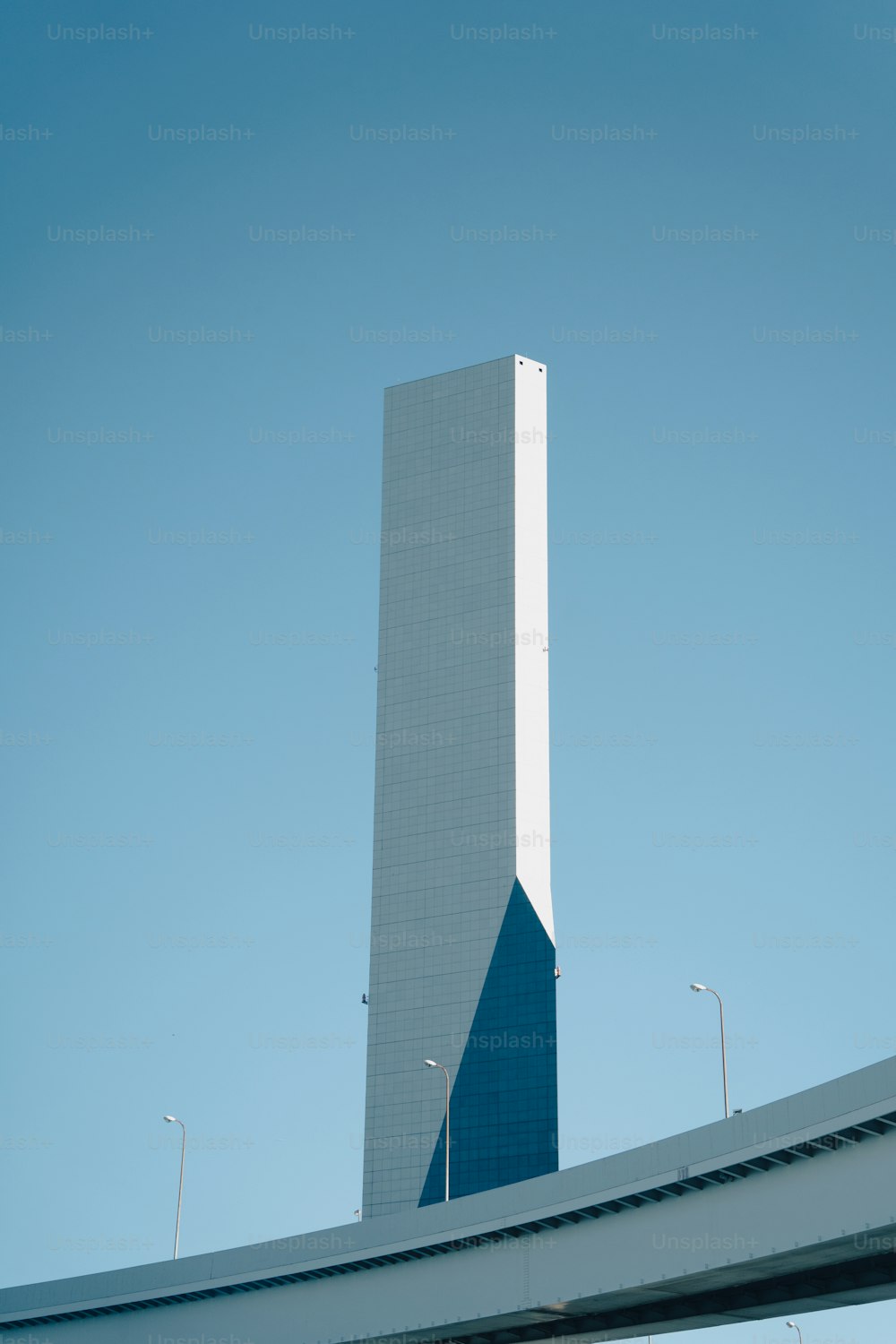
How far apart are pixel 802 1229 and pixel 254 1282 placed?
37.2 m

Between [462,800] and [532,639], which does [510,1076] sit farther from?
[532,639]

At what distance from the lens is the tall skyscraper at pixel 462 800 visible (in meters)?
138

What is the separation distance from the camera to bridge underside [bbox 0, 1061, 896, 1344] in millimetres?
56531

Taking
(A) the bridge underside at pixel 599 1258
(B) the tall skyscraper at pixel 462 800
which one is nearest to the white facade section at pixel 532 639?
(B) the tall skyscraper at pixel 462 800

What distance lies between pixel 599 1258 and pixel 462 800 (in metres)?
82.3

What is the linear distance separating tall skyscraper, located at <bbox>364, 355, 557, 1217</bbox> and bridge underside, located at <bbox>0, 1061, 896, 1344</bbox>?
46.5 metres

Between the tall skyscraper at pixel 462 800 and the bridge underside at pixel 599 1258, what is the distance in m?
46.5

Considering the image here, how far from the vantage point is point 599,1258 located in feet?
227

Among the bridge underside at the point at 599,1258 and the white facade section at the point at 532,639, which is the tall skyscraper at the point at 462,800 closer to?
the white facade section at the point at 532,639

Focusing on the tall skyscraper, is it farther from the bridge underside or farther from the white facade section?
the bridge underside

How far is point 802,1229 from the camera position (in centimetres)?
5781

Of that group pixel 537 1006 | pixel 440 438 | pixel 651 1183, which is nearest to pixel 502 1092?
pixel 537 1006

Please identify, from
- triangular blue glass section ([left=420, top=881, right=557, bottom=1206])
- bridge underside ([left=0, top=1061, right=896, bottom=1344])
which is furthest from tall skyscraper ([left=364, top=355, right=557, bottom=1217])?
bridge underside ([left=0, top=1061, right=896, bottom=1344])

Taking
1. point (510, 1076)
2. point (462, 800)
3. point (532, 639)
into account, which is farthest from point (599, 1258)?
point (532, 639)
